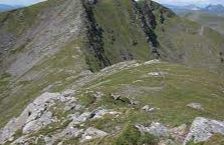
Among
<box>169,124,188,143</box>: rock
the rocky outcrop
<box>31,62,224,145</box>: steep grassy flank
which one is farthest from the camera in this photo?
the rocky outcrop

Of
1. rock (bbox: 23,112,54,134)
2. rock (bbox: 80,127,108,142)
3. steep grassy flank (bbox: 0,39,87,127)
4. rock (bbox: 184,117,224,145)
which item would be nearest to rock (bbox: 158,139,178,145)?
rock (bbox: 184,117,224,145)

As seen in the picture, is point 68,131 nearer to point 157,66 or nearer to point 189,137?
point 189,137

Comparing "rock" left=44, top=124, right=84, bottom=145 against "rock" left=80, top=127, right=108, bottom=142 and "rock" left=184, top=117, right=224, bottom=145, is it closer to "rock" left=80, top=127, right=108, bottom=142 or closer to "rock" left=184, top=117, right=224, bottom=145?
"rock" left=80, top=127, right=108, bottom=142

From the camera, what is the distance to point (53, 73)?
175875 millimetres

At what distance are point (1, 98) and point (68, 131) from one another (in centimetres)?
13422

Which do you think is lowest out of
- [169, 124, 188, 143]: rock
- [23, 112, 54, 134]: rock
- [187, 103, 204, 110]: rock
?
[187, 103, 204, 110]: rock

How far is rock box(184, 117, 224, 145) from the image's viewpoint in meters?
37.6

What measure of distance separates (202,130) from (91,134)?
1470 centimetres

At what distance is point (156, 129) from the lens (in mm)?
43781

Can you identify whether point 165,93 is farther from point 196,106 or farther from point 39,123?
point 39,123

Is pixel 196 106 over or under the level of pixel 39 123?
under

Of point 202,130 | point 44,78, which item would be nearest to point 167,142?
point 202,130

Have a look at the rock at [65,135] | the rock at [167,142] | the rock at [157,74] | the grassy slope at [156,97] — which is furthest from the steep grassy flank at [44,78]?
the rock at [167,142]

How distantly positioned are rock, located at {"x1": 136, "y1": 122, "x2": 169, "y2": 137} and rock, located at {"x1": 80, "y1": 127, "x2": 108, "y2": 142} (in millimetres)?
5627
